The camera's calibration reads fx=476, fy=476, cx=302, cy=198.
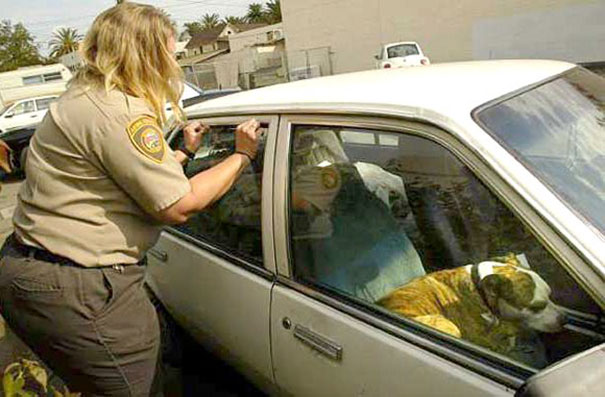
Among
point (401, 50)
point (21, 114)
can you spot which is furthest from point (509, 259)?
point (21, 114)

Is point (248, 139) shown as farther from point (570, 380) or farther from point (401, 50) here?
point (401, 50)

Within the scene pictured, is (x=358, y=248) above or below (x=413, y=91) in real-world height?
below

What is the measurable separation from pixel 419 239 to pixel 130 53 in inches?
46.5

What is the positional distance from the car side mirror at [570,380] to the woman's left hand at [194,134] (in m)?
1.80

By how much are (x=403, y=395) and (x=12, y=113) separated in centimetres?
1923

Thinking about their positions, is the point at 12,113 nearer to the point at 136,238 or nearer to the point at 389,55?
the point at 389,55

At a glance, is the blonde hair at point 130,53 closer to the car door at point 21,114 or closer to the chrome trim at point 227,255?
the chrome trim at point 227,255

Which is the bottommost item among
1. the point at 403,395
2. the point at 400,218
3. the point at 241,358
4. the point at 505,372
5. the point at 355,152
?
the point at 241,358

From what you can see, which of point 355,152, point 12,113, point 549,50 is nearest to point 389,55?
point 549,50

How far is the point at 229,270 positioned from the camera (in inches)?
78.1

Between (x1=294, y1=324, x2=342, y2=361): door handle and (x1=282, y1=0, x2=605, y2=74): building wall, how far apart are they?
17.7 metres

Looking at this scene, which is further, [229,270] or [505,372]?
[229,270]

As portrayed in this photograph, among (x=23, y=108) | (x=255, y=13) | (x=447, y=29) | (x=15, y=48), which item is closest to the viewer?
(x=23, y=108)

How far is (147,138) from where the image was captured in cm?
157
